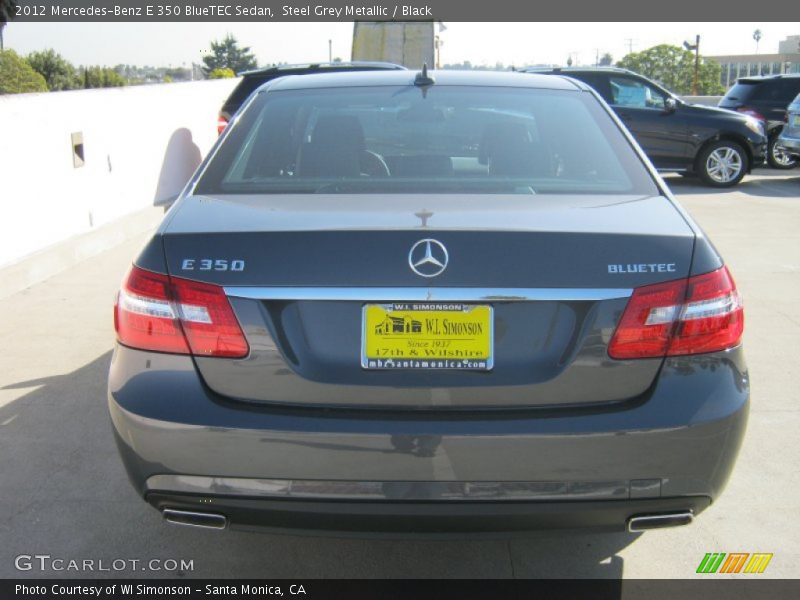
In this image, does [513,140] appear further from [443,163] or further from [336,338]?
[336,338]

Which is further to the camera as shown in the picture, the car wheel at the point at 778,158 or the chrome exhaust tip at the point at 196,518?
the car wheel at the point at 778,158

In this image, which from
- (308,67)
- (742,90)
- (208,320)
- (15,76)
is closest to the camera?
(208,320)

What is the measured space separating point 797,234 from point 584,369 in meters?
8.49

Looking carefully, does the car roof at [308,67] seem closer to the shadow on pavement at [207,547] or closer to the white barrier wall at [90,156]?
the white barrier wall at [90,156]

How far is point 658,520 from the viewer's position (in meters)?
2.69

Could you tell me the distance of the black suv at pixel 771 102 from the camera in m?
17.7

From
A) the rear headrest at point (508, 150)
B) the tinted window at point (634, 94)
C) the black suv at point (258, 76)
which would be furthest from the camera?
the tinted window at point (634, 94)

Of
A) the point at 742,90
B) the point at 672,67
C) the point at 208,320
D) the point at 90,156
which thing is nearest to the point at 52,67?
the point at 742,90

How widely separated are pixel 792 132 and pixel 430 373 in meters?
15.0

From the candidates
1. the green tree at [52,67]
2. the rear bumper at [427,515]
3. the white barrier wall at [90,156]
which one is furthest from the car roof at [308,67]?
the green tree at [52,67]


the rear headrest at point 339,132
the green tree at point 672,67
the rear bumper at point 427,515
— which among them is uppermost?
the green tree at point 672,67

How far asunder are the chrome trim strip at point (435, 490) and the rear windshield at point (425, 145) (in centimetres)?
100

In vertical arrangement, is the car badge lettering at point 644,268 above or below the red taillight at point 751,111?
below

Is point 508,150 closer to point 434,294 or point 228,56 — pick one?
point 434,294
